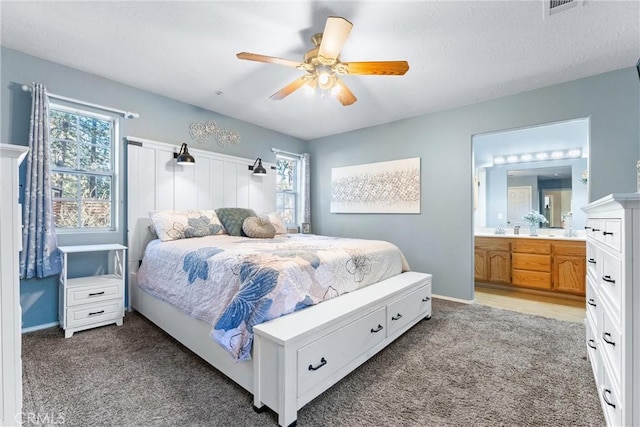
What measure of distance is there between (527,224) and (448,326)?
114 inches

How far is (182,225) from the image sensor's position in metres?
3.15

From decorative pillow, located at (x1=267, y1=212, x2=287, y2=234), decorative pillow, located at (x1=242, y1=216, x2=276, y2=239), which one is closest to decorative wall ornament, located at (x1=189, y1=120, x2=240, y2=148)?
decorative pillow, located at (x1=267, y1=212, x2=287, y2=234)

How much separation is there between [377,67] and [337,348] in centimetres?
204

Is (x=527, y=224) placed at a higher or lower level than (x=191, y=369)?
higher

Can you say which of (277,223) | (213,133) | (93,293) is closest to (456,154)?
(277,223)

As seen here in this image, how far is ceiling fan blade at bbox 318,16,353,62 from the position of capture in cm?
181

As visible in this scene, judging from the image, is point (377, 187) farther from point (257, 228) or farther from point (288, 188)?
point (257, 228)

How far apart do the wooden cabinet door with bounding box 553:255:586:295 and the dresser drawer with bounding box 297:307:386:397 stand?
3.16 metres

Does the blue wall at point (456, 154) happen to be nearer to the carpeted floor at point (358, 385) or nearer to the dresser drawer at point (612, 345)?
the carpeted floor at point (358, 385)

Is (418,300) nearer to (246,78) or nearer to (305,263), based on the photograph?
(305,263)

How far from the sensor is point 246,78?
307 centimetres

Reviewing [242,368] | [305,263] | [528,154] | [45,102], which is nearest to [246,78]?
[45,102]

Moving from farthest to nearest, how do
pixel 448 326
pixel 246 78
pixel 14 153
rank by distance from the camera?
pixel 246 78, pixel 448 326, pixel 14 153

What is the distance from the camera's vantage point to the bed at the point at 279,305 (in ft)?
5.17
